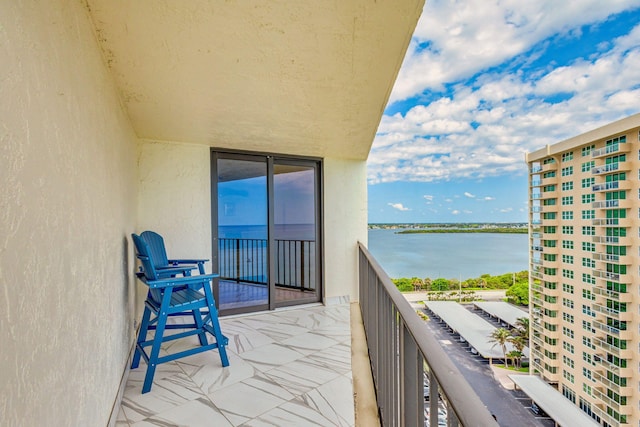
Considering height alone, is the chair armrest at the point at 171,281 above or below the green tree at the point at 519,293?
above

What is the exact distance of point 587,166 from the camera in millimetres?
4770

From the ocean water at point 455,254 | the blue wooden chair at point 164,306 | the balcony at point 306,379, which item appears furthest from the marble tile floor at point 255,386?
the ocean water at point 455,254

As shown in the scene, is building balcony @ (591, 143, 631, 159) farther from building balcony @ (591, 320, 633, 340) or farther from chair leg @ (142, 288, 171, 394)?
chair leg @ (142, 288, 171, 394)

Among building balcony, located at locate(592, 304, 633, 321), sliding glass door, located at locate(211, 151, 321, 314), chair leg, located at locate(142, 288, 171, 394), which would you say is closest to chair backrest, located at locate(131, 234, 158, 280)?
chair leg, located at locate(142, 288, 171, 394)

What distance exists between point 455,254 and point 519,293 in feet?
7.58

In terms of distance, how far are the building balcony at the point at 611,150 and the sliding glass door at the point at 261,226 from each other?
13.7 ft

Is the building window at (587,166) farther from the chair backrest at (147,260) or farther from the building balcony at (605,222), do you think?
the chair backrest at (147,260)

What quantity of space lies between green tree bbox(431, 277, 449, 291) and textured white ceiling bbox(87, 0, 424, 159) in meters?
5.97

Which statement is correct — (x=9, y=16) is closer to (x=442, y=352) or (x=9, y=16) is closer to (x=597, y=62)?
(x=442, y=352)

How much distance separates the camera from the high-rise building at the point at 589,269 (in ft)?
13.7

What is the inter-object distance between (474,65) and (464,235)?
31.8 ft

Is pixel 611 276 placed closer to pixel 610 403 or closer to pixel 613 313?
pixel 613 313

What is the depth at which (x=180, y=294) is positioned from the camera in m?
2.60

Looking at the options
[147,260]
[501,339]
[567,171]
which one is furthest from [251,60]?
[501,339]
